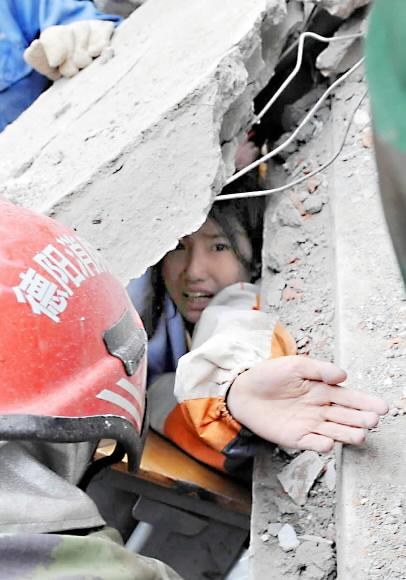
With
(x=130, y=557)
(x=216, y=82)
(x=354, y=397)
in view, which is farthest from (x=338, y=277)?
(x=130, y=557)

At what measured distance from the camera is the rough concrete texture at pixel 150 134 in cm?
204

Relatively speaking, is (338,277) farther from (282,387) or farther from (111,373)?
(111,373)

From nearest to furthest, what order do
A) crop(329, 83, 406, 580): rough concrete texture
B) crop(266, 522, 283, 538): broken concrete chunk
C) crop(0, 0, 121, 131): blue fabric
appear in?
crop(329, 83, 406, 580): rough concrete texture < crop(266, 522, 283, 538): broken concrete chunk < crop(0, 0, 121, 131): blue fabric

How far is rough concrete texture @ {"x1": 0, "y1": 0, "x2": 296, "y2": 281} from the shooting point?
2.04 m

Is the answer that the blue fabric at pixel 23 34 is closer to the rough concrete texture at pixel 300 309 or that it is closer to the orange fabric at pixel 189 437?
the rough concrete texture at pixel 300 309

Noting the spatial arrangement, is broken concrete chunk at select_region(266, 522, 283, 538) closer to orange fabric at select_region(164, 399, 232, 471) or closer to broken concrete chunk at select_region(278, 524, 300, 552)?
broken concrete chunk at select_region(278, 524, 300, 552)

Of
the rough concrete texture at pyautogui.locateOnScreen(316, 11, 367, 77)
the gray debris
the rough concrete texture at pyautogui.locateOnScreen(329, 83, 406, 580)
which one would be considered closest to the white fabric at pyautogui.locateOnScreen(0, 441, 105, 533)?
the rough concrete texture at pyautogui.locateOnScreen(329, 83, 406, 580)

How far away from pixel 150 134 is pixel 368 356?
791mm

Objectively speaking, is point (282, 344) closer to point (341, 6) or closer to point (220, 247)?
point (220, 247)

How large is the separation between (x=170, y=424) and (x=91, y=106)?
0.96m

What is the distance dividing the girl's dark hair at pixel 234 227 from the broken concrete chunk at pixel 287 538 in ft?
3.06

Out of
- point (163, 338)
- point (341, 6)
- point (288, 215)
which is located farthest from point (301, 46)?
point (163, 338)

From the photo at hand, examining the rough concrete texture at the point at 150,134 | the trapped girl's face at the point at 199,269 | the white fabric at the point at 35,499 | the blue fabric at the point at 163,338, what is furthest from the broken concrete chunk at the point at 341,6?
the white fabric at the point at 35,499

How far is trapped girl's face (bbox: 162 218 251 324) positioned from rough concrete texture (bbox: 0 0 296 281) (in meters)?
0.31
